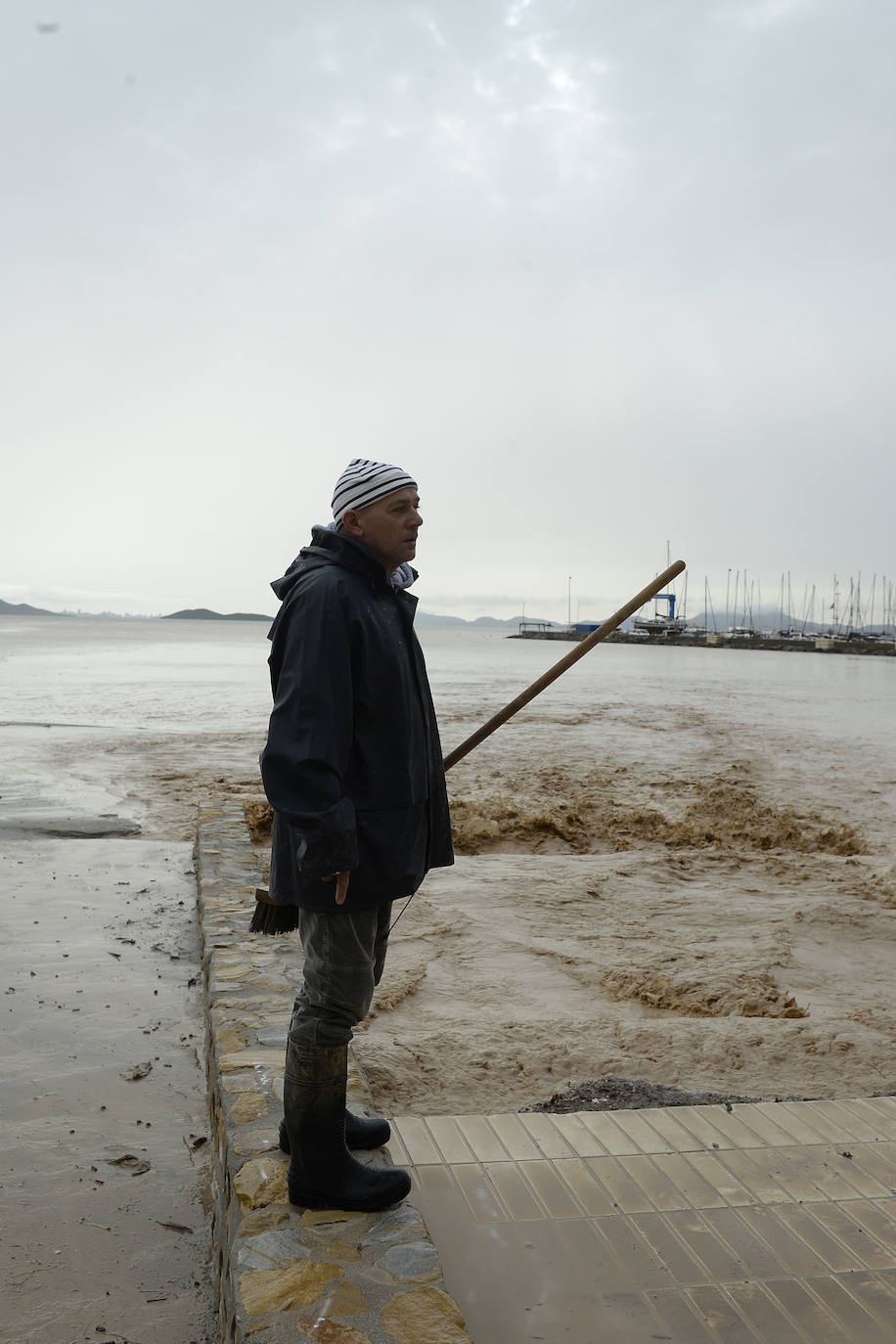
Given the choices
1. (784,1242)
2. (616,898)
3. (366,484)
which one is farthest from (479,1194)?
(616,898)

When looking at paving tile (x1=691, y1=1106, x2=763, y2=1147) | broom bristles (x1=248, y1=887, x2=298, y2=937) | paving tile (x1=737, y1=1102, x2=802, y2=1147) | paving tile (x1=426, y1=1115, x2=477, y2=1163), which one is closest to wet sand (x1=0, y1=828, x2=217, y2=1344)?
paving tile (x1=426, y1=1115, x2=477, y2=1163)

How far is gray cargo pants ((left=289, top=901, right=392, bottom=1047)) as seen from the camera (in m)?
2.51

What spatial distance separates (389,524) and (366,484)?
0.13 metres

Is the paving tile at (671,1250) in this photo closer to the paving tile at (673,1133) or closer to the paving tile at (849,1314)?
the paving tile at (849,1314)

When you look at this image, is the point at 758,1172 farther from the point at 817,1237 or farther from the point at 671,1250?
the point at 671,1250

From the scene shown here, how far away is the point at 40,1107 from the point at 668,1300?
103 inches

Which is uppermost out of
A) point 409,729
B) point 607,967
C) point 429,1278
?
point 409,729

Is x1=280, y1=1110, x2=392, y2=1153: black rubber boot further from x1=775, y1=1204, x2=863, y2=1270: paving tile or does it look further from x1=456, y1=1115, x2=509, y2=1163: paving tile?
x1=775, y1=1204, x2=863, y2=1270: paving tile

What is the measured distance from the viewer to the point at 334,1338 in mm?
2141

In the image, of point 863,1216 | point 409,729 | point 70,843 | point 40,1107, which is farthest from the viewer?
point 70,843

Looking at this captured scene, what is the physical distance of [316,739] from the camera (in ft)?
7.63

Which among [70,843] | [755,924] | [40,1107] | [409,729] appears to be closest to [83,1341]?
[40,1107]

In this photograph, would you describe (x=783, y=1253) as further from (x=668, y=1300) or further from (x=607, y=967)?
(x=607, y=967)

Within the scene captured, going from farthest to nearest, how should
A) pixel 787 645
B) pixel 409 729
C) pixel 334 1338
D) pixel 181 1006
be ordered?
pixel 787 645 → pixel 181 1006 → pixel 409 729 → pixel 334 1338
